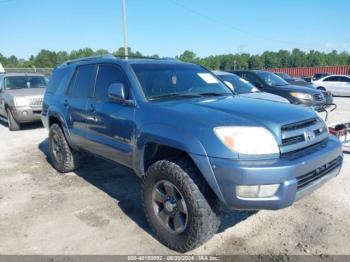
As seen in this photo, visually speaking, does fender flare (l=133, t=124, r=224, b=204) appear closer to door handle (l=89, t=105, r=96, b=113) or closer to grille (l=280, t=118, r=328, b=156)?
grille (l=280, t=118, r=328, b=156)

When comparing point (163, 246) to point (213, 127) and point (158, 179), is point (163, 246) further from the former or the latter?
point (213, 127)

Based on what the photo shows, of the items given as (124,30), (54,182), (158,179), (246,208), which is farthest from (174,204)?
(124,30)

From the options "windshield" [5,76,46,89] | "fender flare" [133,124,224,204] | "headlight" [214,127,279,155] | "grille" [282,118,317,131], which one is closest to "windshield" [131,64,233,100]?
"fender flare" [133,124,224,204]

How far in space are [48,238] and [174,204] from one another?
143 centimetres

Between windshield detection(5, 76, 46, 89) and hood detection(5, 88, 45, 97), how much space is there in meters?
0.39

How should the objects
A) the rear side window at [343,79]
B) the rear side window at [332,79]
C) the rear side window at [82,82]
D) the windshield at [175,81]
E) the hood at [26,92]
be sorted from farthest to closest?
the rear side window at [332,79]
the rear side window at [343,79]
the hood at [26,92]
the rear side window at [82,82]
the windshield at [175,81]

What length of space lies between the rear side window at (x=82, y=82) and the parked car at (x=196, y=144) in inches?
3.1

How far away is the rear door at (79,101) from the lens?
4539 mm

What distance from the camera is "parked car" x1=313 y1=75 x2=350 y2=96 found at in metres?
20.8

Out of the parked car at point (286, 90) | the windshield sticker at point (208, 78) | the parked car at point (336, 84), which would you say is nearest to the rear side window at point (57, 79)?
the windshield sticker at point (208, 78)

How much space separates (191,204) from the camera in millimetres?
2916

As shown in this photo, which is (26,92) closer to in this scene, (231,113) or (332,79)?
(231,113)

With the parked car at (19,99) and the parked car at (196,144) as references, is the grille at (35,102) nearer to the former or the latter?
the parked car at (19,99)

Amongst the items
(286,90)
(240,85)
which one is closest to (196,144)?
(240,85)
